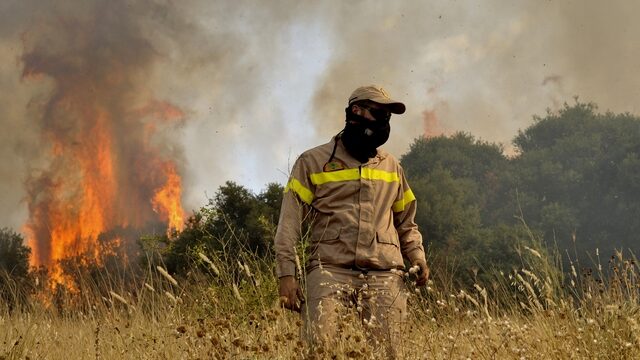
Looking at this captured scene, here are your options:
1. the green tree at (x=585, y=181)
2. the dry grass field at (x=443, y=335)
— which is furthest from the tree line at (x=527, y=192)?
the dry grass field at (x=443, y=335)

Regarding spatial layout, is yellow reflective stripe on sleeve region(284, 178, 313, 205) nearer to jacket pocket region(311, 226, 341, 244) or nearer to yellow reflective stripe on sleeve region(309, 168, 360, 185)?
yellow reflective stripe on sleeve region(309, 168, 360, 185)

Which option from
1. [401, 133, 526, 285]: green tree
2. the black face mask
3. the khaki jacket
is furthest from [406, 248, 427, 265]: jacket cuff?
[401, 133, 526, 285]: green tree

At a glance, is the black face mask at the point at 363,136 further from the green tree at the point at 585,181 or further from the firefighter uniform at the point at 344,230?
the green tree at the point at 585,181

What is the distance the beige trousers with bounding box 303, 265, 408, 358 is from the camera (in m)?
4.43

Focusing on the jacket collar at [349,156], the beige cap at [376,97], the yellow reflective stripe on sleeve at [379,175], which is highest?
the beige cap at [376,97]

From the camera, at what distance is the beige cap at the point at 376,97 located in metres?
5.04

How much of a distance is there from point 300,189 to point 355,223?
1.45ft

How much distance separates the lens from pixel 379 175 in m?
5.10

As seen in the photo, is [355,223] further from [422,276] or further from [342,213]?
[422,276]

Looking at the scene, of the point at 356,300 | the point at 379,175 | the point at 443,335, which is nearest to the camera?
the point at 356,300

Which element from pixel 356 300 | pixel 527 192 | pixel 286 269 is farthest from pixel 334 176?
pixel 527 192

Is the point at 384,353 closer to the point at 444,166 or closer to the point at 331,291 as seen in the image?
the point at 331,291

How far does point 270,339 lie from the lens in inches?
169

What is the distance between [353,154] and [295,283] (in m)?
1.01
